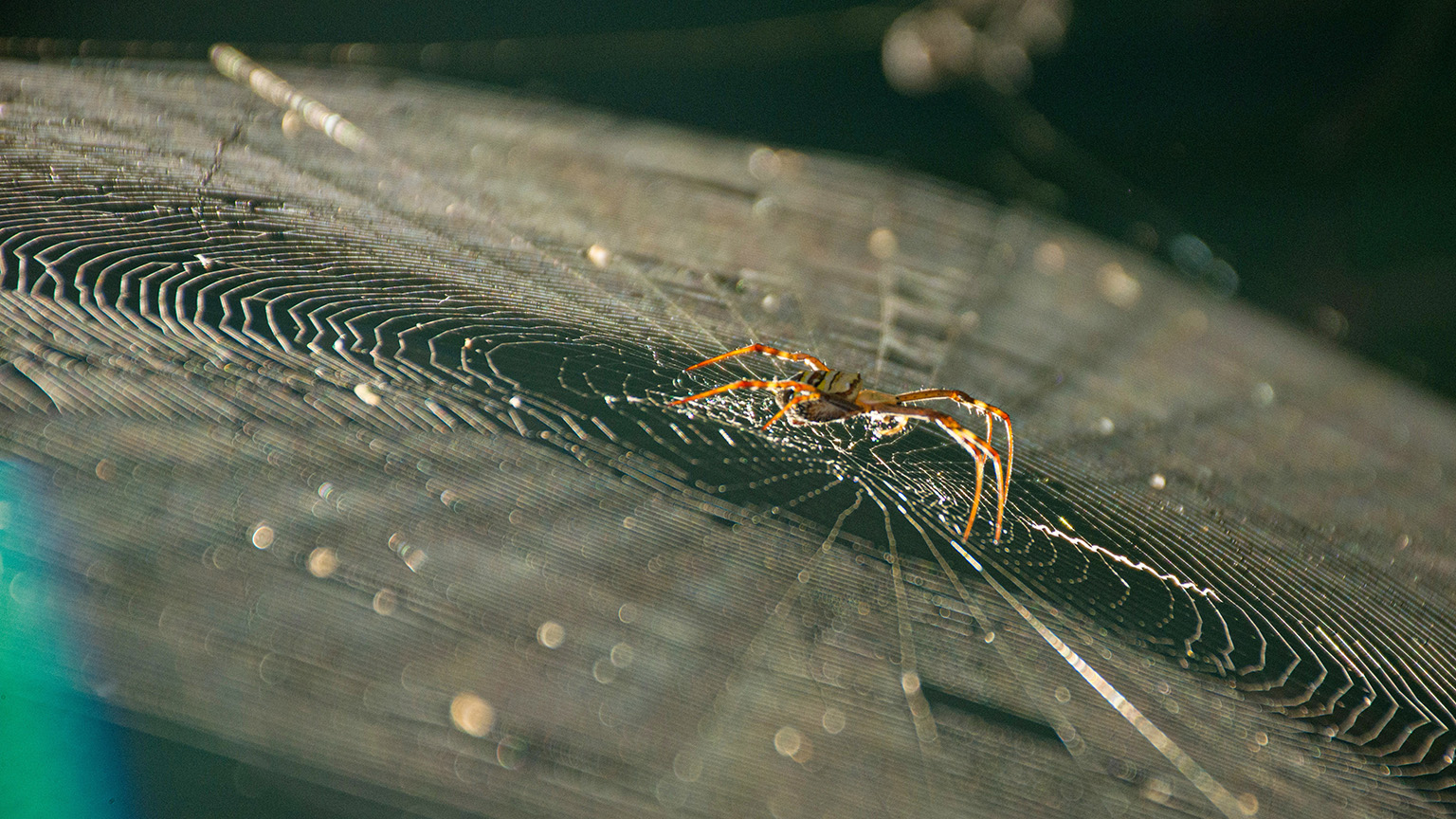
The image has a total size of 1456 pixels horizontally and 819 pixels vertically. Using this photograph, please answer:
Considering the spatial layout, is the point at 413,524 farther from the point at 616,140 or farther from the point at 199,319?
the point at 616,140

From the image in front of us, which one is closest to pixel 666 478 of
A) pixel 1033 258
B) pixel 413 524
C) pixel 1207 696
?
pixel 413 524

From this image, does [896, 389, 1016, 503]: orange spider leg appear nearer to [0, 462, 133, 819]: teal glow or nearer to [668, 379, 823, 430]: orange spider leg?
[668, 379, 823, 430]: orange spider leg


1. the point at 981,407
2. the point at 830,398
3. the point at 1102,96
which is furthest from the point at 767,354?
the point at 1102,96

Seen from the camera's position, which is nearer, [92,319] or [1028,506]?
[92,319]

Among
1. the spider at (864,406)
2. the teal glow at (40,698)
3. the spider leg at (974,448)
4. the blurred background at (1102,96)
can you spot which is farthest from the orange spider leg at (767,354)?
the blurred background at (1102,96)

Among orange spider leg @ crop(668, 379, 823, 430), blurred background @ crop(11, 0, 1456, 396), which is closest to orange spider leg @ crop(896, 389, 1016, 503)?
orange spider leg @ crop(668, 379, 823, 430)
